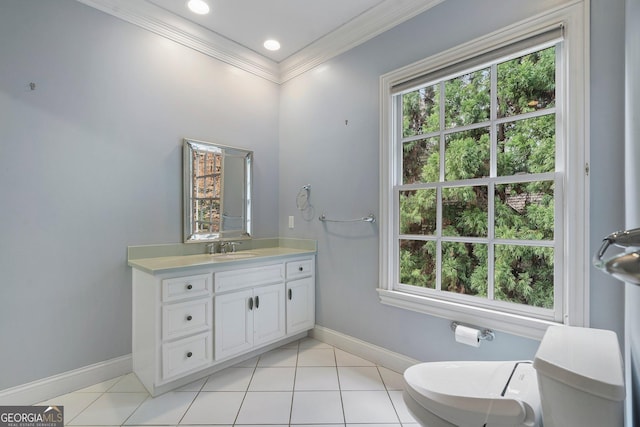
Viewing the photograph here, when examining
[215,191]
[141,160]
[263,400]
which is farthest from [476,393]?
[141,160]

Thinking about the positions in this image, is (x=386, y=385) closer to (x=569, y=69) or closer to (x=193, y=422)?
(x=193, y=422)

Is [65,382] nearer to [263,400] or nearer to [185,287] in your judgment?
[185,287]

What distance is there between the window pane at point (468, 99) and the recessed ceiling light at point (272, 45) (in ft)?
5.15

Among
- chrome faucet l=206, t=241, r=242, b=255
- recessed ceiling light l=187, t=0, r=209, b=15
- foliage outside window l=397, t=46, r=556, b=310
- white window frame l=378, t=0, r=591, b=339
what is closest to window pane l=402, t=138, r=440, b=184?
foliage outside window l=397, t=46, r=556, b=310

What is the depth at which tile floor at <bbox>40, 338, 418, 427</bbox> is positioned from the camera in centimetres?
161

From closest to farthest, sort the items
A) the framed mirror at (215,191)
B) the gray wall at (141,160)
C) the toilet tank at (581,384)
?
the toilet tank at (581,384) < the gray wall at (141,160) < the framed mirror at (215,191)

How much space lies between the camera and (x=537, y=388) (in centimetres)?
104

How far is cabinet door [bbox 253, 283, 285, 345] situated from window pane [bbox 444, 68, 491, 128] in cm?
184

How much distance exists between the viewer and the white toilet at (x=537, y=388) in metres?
0.76

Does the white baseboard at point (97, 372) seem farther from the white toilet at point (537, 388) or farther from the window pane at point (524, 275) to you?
the white toilet at point (537, 388)

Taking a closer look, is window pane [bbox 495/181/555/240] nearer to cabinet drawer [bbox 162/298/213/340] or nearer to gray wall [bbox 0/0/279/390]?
cabinet drawer [bbox 162/298/213/340]

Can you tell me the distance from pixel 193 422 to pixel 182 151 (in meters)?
1.91

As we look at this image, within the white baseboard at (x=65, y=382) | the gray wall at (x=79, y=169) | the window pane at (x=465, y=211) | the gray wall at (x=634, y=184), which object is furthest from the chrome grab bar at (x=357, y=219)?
the white baseboard at (x=65, y=382)

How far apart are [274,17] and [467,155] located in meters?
1.82
